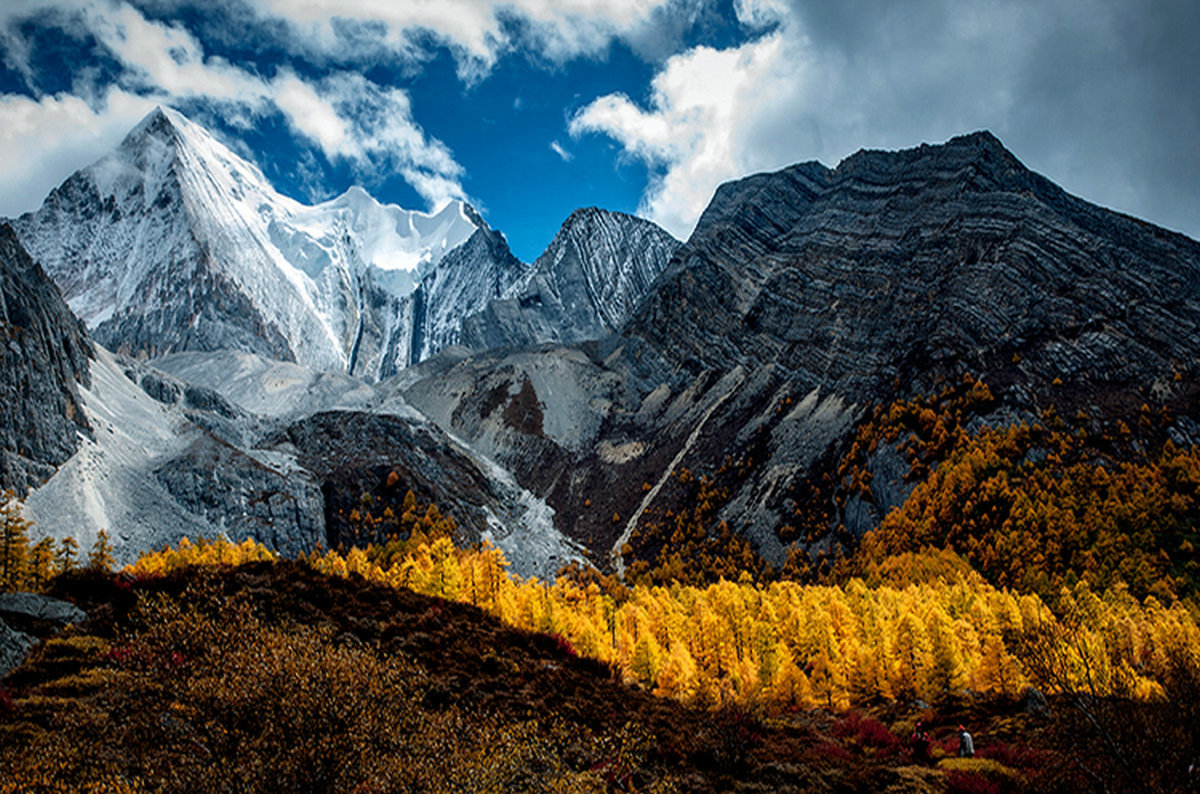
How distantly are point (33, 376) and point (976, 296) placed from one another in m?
193

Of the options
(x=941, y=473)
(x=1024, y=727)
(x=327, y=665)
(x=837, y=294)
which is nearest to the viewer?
(x=327, y=665)

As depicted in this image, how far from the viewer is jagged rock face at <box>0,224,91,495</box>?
88438 millimetres

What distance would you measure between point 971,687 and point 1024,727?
10739mm

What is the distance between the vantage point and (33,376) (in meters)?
96.2

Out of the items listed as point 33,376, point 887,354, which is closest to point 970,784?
point 33,376

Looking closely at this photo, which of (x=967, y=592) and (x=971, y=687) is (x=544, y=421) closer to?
(x=967, y=592)

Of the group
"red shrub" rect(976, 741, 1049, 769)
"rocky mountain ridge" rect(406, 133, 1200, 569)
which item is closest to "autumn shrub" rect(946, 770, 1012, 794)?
"red shrub" rect(976, 741, 1049, 769)

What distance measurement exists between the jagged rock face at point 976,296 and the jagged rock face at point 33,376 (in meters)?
153

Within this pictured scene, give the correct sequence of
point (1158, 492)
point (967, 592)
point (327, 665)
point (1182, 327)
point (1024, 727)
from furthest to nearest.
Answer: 1. point (1182, 327)
2. point (1158, 492)
3. point (967, 592)
4. point (1024, 727)
5. point (327, 665)

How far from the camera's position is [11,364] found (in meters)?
92.9

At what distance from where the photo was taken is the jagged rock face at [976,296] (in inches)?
5148

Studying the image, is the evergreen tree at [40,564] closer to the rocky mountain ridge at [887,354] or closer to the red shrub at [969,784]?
the red shrub at [969,784]

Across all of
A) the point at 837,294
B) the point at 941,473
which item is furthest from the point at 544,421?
the point at 941,473

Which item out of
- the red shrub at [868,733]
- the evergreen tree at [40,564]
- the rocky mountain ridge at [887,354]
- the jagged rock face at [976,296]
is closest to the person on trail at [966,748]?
the red shrub at [868,733]
